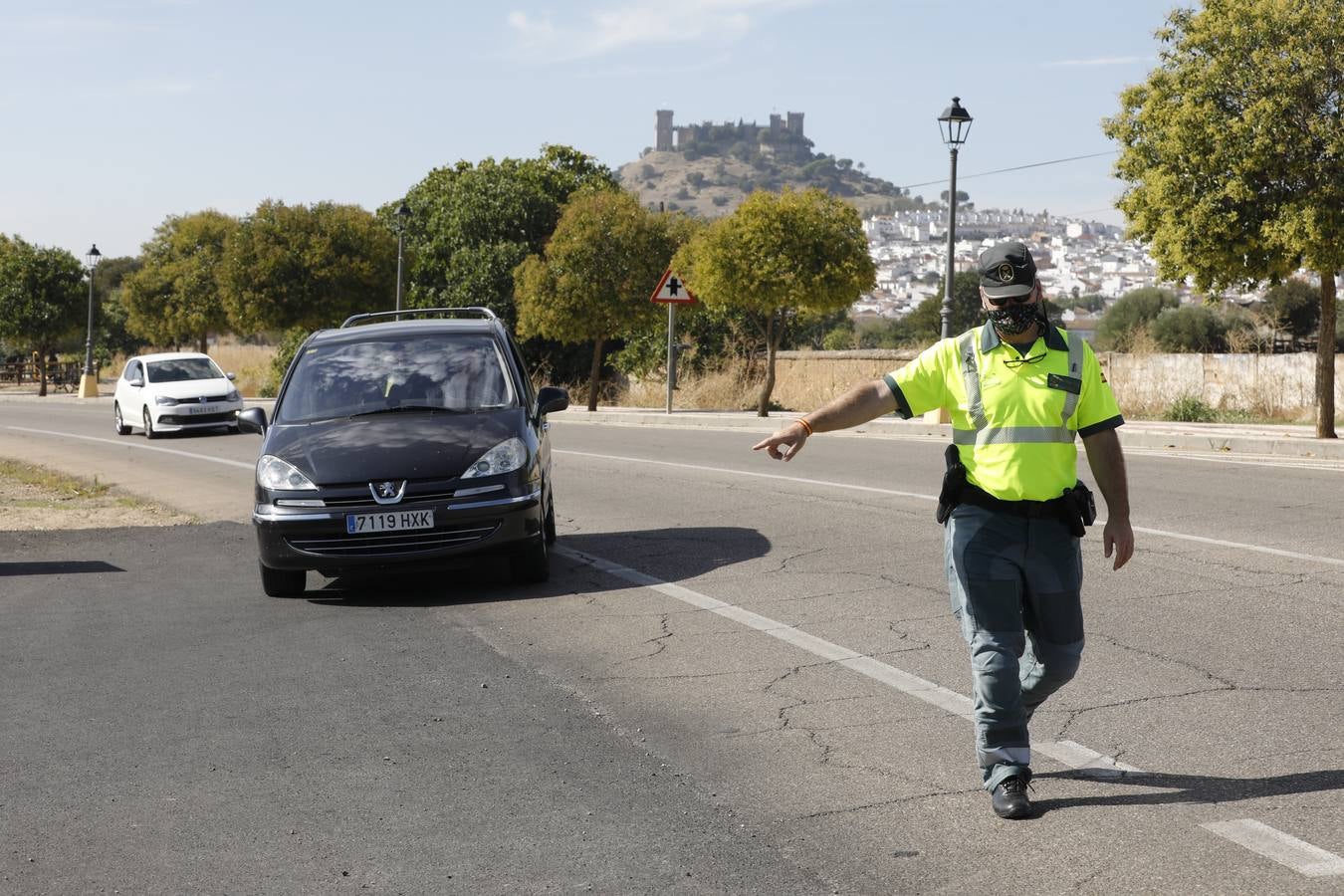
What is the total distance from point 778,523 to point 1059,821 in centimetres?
769

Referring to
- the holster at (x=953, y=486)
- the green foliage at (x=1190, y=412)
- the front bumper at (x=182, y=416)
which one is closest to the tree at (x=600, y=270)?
the front bumper at (x=182, y=416)

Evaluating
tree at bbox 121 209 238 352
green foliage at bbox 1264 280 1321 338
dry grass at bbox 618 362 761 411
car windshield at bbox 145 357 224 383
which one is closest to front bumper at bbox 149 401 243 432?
car windshield at bbox 145 357 224 383

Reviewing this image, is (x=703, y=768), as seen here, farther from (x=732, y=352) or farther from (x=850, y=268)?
(x=732, y=352)

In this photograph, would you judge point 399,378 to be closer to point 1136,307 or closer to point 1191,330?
point 1191,330

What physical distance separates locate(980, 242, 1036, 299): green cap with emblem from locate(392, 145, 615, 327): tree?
125 feet

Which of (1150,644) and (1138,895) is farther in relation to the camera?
(1150,644)

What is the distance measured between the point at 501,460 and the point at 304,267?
40333 mm

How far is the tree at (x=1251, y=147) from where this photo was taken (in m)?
19.6

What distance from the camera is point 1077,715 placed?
19.6 ft

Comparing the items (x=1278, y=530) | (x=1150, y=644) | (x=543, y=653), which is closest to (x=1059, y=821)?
(x=1150, y=644)

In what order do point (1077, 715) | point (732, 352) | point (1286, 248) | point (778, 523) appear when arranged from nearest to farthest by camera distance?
point (1077, 715), point (778, 523), point (1286, 248), point (732, 352)

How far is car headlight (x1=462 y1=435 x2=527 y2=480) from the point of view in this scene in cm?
918

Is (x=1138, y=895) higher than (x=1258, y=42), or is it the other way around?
(x=1258, y=42)

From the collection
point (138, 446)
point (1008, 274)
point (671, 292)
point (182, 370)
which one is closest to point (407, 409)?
point (1008, 274)
